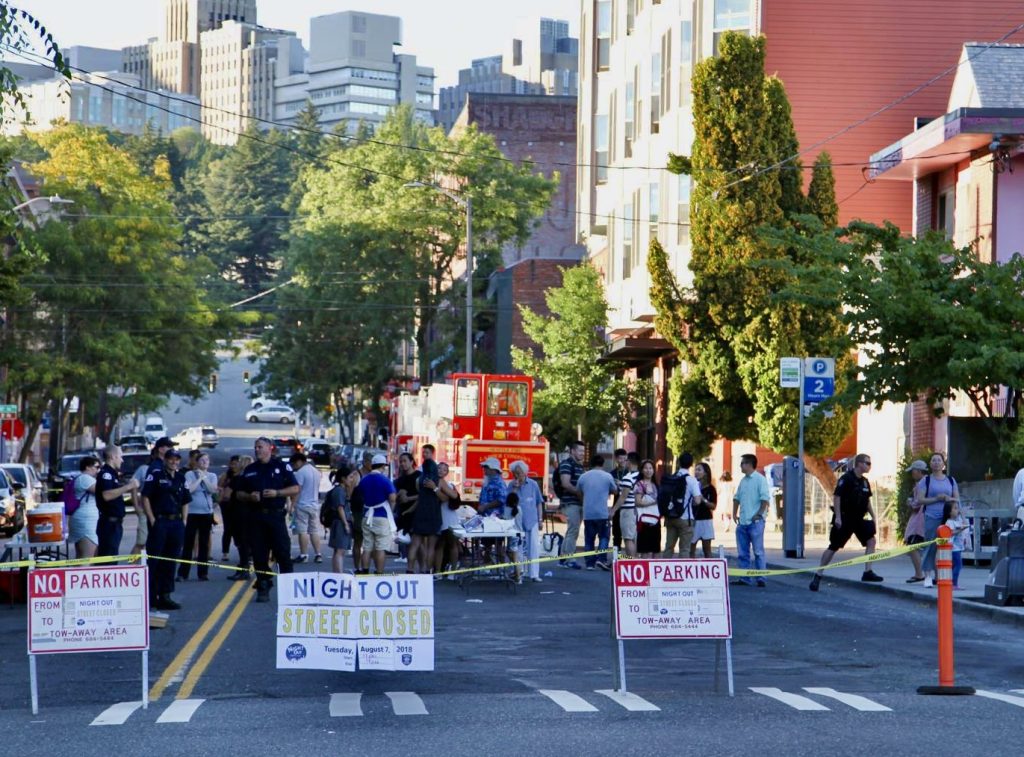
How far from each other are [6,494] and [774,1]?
19398 millimetres

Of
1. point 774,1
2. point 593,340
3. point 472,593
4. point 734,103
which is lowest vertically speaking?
point 472,593

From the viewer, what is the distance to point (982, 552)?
27328 mm

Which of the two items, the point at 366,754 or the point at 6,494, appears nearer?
the point at 366,754

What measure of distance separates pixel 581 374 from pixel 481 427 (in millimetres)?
9554

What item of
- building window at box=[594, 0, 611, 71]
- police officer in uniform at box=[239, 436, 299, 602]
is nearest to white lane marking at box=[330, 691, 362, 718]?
police officer in uniform at box=[239, 436, 299, 602]

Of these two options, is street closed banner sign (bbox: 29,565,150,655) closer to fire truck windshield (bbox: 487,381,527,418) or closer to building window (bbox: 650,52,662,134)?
fire truck windshield (bbox: 487,381,527,418)

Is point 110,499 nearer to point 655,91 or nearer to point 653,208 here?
point 653,208

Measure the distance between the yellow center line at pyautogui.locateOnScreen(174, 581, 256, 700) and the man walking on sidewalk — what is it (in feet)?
24.2

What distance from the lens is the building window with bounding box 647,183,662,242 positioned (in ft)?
142

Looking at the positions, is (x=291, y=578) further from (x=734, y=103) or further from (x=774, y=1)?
(x=774, y=1)

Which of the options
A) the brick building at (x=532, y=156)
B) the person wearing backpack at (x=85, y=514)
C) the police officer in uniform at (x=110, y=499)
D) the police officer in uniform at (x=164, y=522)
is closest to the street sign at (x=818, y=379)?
the police officer in uniform at (x=164, y=522)

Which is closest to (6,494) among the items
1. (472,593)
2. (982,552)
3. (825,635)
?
(472,593)

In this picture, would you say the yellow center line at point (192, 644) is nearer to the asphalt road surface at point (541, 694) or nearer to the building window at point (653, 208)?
the asphalt road surface at point (541, 694)

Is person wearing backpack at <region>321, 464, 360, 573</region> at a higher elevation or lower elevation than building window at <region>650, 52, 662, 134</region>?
lower
